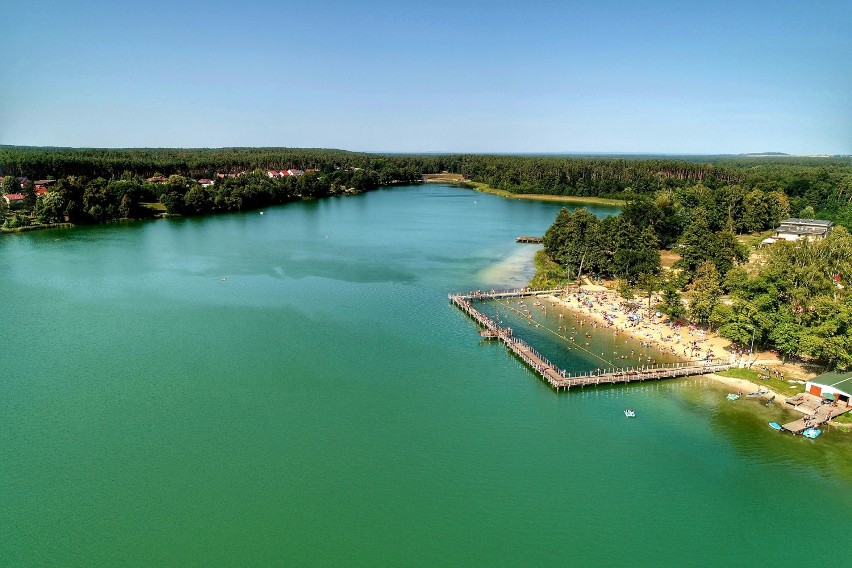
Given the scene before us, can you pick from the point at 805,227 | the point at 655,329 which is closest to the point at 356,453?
the point at 655,329

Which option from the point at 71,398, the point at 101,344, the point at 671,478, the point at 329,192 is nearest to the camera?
the point at 671,478

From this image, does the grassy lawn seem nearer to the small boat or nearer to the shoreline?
the small boat

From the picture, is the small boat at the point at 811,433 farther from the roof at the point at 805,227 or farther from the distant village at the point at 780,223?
the roof at the point at 805,227

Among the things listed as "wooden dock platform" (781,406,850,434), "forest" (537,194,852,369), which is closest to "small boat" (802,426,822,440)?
"wooden dock platform" (781,406,850,434)

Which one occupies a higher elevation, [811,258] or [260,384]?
[811,258]

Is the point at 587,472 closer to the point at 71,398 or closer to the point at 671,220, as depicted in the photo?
the point at 71,398

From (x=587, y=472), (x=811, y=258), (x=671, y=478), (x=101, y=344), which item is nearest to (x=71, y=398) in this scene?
(x=101, y=344)

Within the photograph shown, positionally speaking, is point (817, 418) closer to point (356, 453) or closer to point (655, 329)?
point (655, 329)
